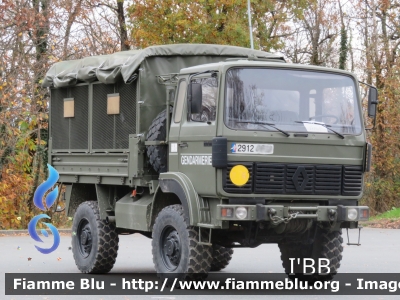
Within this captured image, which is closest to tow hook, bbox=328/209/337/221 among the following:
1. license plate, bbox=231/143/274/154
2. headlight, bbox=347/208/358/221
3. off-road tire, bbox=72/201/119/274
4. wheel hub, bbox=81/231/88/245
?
headlight, bbox=347/208/358/221

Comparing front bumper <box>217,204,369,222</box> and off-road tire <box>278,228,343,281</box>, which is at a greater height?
front bumper <box>217,204,369,222</box>

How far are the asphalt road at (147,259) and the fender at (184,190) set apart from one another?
1.04 m

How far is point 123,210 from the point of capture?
14016 millimetres

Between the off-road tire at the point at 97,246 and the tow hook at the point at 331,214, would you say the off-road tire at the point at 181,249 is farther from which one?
the off-road tire at the point at 97,246

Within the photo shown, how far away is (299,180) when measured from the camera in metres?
11.9

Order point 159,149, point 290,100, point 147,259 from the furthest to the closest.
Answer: point 147,259
point 159,149
point 290,100

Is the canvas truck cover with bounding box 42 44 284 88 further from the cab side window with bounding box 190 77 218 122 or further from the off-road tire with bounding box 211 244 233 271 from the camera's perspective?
the off-road tire with bounding box 211 244 233 271

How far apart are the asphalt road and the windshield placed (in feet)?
7.14

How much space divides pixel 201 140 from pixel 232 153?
0.57 m

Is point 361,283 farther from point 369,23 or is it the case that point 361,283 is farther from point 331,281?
point 369,23

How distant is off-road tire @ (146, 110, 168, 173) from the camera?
42.2ft

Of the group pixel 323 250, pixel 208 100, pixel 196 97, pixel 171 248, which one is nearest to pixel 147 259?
pixel 171 248

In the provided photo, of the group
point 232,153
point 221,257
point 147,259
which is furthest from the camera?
point 147,259

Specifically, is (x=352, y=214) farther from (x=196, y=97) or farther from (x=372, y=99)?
(x=196, y=97)
